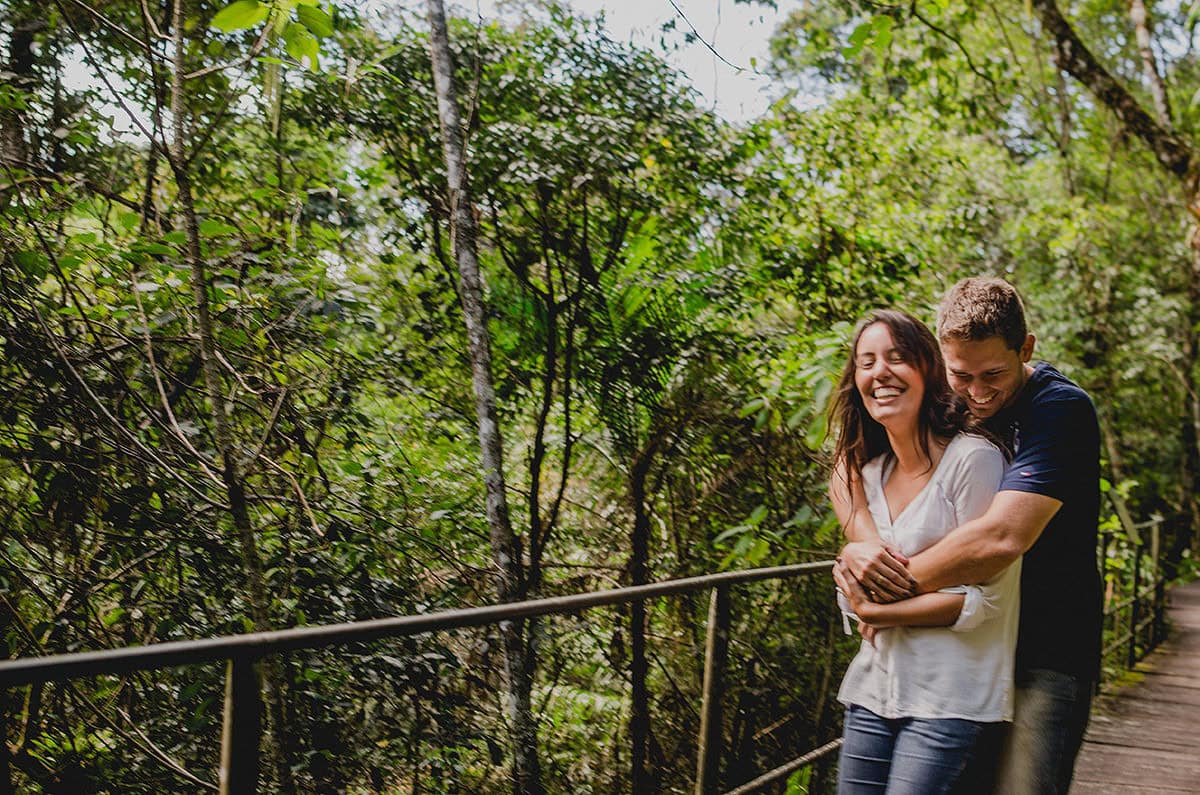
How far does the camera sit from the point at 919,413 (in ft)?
6.92

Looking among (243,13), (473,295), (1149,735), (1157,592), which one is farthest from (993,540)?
(1157,592)

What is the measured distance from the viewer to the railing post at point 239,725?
147 centimetres

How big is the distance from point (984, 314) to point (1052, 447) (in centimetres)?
32

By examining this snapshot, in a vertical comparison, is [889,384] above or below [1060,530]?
above

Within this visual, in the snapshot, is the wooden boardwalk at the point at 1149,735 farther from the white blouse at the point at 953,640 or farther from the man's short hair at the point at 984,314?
the man's short hair at the point at 984,314

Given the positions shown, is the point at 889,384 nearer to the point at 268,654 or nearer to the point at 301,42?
the point at 268,654

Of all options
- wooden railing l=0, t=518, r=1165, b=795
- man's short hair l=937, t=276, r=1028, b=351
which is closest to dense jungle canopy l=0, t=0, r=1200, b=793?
wooden railing l=0, t=518, r=1165, b=795

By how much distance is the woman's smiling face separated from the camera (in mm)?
2084

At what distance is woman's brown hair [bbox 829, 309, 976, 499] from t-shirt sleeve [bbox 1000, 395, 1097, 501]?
0.45 ft

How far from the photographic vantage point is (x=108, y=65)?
16.2 ft

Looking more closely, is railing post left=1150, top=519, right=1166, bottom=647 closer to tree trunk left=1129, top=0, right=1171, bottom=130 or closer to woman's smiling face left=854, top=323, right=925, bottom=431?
tree trunk left=1129, top=0, right=1171, bottom=130

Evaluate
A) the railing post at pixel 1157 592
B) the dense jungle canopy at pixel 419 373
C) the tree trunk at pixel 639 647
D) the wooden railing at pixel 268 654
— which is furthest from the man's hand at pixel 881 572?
the railing post at pixel 1157 592

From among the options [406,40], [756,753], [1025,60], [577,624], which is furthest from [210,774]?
[1025,60]

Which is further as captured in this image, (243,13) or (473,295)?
(473,295)
